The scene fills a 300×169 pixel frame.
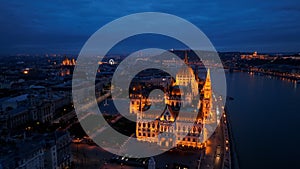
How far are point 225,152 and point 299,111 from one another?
27.4 ft

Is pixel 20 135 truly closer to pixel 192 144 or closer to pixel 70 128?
pixel 70 128

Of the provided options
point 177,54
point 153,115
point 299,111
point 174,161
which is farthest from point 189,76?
point 177,54

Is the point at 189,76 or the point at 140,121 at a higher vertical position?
the point at 189,76

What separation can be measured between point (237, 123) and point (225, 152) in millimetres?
4214

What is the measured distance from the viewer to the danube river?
7.69 m

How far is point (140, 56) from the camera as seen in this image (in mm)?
41344

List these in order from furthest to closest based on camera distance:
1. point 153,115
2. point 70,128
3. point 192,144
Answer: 1. point 70,128
2. point 153,115
3. point 192,144

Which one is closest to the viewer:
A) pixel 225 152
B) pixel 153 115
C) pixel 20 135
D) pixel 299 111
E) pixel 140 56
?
pixel 20 135

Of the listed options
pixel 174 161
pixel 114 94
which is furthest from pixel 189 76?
pixel 174 161

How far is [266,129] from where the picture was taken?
10148 mm

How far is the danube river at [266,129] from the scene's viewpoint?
303 inches

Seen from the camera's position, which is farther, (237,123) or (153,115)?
(237,123)

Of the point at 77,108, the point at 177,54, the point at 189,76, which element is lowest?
the point at 77,108

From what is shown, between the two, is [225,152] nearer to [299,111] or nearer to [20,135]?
[20,135]
